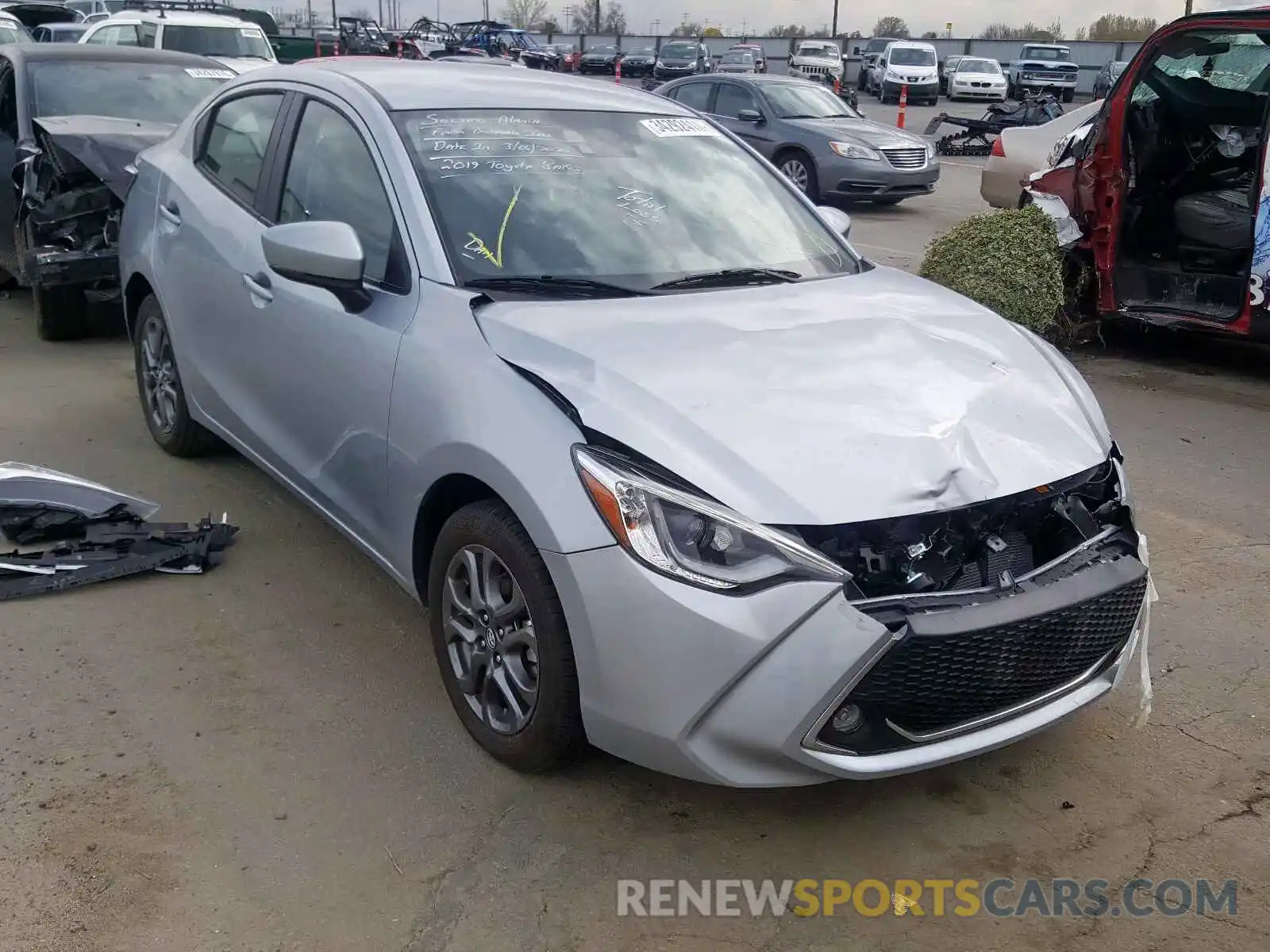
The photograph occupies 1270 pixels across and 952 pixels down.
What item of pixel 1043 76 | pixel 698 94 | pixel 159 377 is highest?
pixel 1043 76

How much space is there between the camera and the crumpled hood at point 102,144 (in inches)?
264

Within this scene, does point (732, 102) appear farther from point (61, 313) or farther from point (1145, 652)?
point (1145, 652)

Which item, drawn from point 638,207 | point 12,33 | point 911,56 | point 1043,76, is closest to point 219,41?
point 12,33

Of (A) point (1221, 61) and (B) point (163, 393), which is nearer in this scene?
(B) point (163, 393)

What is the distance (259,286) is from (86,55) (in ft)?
17.1

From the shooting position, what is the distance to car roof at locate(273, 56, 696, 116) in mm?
3879

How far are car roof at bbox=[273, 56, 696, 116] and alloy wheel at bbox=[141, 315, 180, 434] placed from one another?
1263 millimetres

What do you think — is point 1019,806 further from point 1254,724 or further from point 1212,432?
point 1212,432

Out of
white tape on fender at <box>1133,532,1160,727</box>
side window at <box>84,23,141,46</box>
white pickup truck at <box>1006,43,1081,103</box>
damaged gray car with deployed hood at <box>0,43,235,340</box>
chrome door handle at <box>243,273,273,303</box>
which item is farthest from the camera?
white pickup truck at <box>1006,43,1081,103</box>

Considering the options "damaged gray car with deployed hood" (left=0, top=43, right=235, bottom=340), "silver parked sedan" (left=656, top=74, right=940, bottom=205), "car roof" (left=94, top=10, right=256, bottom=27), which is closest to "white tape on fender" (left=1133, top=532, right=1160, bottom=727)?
"damaged gray car with deployed hood" (left=0, top=43, right=235, bottom=340)

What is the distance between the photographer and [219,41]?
47.8 ft

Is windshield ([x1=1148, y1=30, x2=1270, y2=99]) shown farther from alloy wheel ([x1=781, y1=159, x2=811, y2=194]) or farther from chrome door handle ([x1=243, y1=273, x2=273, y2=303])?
alloy wheel ([x1=781, y1=159, x2=811, y2=194])

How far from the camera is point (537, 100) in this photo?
4016 millimetres

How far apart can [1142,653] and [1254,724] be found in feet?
1.56
